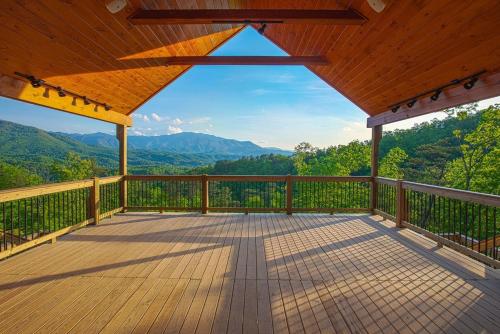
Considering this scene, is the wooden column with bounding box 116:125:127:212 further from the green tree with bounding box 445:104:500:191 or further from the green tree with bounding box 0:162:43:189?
the green tree with bounding box 0:162:43:189

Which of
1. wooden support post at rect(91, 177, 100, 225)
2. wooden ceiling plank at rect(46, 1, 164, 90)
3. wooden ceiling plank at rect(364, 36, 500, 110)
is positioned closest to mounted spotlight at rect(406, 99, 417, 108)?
wooden ceiling plank at rect(364, 36, 500, 110)

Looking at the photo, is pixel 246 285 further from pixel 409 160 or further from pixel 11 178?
pixel 11 178

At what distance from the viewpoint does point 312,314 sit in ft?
7.65

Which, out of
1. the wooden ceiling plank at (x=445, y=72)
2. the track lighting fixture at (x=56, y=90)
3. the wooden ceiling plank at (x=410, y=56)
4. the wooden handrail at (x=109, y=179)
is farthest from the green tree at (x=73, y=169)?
the wooden ceiling plank at (x=445, y=72)

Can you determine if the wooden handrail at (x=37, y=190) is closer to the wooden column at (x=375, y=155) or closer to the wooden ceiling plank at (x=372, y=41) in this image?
the wooden ceiling plank at (x=372, y=41)

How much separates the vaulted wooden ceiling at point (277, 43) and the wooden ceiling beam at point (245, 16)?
0.11 metres

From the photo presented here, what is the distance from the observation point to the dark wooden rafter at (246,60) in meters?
4.86

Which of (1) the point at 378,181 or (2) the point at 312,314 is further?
(1) the point at 378,181

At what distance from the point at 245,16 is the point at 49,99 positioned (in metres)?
3.53

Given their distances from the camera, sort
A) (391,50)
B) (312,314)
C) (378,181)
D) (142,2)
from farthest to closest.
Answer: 1. (378,181)
2. (391,50)
3. (142,2)
4. (312,314)

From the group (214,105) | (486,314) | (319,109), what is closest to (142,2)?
(486,314)

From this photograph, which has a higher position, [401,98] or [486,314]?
[401,98]

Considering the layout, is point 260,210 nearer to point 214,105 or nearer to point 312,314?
point 312,314

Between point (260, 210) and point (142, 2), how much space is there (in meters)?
4.60
